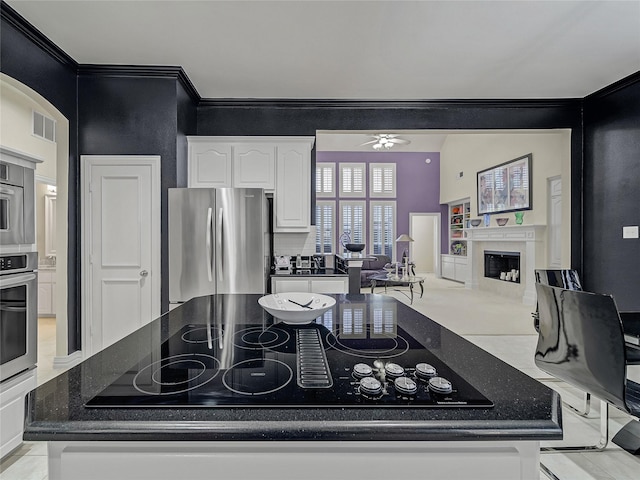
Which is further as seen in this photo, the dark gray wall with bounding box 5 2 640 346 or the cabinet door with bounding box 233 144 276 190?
the cabinet door with bounding box 233 144 276 190

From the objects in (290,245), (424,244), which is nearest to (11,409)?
(290,245)

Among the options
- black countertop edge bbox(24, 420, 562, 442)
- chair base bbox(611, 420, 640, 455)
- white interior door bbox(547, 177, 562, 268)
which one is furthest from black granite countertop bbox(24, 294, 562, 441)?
white interior door bbox(547, 177, 562, 268)

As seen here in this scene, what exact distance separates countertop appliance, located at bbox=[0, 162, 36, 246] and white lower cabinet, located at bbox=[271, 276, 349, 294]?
2.11 m

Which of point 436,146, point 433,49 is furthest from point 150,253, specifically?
point 436,146

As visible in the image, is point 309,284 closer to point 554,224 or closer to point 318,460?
point 318,460

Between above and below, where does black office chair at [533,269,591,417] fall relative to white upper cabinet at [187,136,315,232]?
below

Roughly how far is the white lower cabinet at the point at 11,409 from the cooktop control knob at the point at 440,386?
222 centimetres

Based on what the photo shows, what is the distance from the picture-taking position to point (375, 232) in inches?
437

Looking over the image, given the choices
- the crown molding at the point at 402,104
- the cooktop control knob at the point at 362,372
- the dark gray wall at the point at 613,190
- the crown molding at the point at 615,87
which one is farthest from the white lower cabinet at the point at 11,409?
the crown molding at the point at 615,87

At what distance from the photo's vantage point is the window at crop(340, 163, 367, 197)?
1105 cm

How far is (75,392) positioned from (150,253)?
2896 mm

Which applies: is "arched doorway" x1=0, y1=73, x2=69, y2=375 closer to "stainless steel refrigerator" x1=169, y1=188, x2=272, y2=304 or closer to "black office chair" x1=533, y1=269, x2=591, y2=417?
"stainless steel refrigerator" x1=169, y1=188, x2=272, y2=304

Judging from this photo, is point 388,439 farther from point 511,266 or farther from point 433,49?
point 511,266

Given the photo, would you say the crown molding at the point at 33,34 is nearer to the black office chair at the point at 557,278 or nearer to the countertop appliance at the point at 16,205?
the countertop appliance at the point at 16,205
